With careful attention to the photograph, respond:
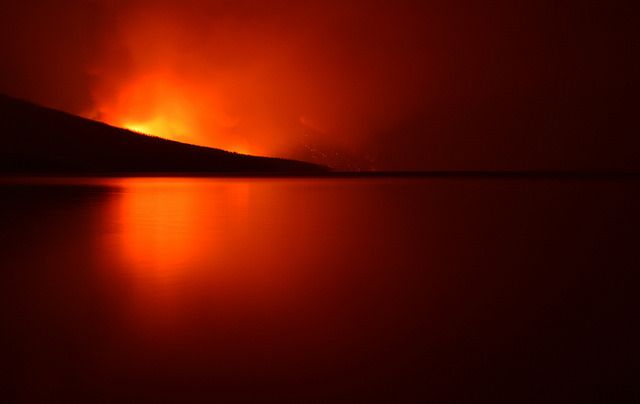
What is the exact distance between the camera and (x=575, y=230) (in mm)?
2697

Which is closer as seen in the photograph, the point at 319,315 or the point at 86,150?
the point at 319,315

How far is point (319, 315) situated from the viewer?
1302mm

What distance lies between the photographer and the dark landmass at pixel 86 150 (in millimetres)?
13750

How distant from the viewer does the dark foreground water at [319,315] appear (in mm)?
925

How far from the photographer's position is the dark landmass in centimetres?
1375

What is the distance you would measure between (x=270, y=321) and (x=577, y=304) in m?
0.71

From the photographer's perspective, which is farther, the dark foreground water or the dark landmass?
the dark landmass

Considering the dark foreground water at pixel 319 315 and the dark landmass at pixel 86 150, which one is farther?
the dark landmass at pixel 86 150

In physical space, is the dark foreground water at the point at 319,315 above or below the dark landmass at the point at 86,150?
below

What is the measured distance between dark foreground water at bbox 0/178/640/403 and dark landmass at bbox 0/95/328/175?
11760 mm

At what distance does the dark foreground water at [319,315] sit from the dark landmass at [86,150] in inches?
463

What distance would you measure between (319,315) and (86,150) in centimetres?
1538

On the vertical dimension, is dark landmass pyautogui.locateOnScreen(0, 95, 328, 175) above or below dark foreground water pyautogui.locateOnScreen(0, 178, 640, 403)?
above

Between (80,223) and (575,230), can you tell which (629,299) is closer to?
(575,230)
